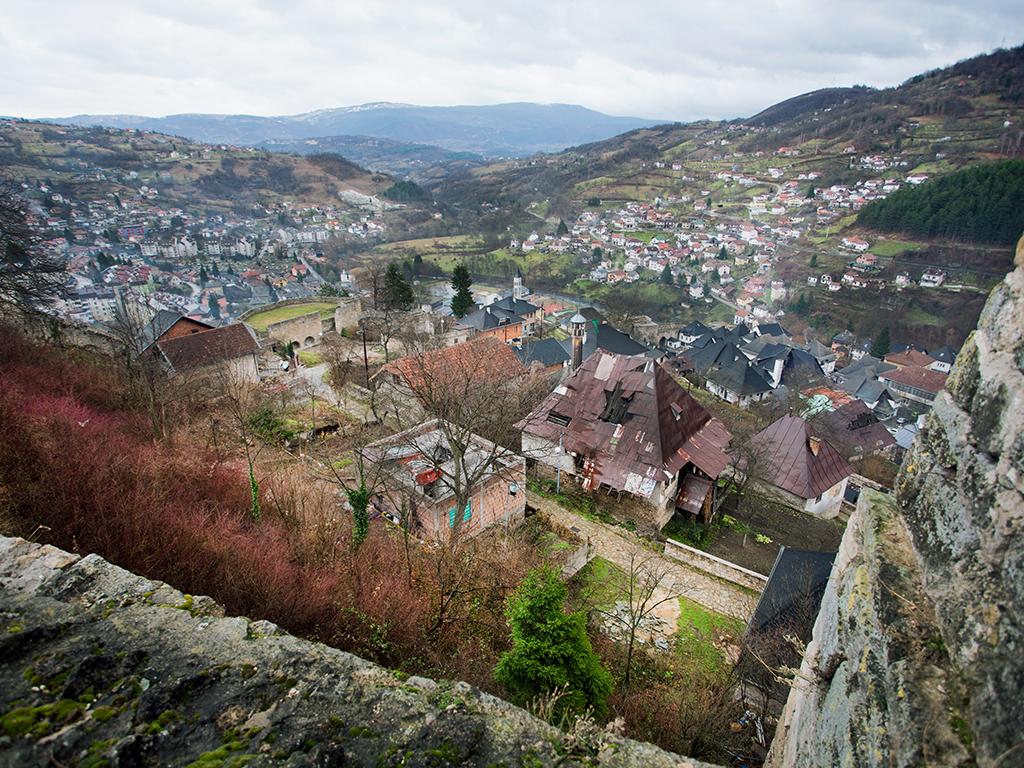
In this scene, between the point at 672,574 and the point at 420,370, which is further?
the point at 420,370

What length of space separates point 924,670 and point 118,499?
7971 mm

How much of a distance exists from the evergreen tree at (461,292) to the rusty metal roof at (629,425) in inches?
1328

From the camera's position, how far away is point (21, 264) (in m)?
14.1

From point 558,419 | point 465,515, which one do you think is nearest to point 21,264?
point 465,515

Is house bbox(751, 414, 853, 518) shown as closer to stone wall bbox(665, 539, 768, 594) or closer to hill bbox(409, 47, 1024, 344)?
stone wall bbox(665, 539, 768, 594)

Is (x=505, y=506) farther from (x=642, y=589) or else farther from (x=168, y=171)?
(x=168, y=171)

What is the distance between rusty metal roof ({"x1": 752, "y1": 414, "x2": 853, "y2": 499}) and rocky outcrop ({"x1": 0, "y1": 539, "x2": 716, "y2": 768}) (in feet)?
Answer: 70.6

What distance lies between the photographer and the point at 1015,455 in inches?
76.6

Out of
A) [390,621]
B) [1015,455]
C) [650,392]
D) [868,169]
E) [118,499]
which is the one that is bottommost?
[650,392]

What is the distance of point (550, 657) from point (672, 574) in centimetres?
931

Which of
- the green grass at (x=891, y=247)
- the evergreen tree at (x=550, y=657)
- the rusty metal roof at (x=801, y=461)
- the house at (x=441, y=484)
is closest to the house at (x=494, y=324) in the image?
the rusty metal roof at (x=801, y=461)

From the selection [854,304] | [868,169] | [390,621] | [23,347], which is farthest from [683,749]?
[868,169]

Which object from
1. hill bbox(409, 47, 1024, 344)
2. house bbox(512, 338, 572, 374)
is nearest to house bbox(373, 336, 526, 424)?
house bbox(512, 338, 572, 374)

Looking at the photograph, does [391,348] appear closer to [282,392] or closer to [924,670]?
[282,392]
